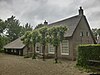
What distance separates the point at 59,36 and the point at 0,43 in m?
32.9

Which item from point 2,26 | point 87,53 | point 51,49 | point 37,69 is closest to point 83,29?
point 51,49

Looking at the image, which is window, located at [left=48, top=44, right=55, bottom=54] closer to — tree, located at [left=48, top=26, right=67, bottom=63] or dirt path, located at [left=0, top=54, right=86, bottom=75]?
tree, located at [left=48, top=26, right=67, bottom=63]

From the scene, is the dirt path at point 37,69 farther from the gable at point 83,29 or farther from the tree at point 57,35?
the gable at point 83,29

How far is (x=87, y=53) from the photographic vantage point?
53.8 ft

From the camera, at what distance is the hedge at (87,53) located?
15.5m

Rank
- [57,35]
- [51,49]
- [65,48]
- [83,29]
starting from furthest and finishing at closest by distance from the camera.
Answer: [51,49], [83,29], [65,48], [57,35]

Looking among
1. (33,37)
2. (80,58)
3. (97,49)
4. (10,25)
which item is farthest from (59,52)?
(10,25)

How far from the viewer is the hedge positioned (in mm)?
15457

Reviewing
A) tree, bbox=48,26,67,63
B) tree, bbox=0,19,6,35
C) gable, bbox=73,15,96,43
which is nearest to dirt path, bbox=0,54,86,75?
tree, bbox=48,26,67,63

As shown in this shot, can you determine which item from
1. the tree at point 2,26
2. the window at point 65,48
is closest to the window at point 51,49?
the window at point 65,48

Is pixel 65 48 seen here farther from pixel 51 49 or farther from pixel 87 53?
pixel 87 53

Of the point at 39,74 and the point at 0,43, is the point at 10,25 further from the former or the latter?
the point at 39,74

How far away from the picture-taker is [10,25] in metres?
80.1

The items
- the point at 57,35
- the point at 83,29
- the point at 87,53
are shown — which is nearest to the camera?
the point at 87,53
